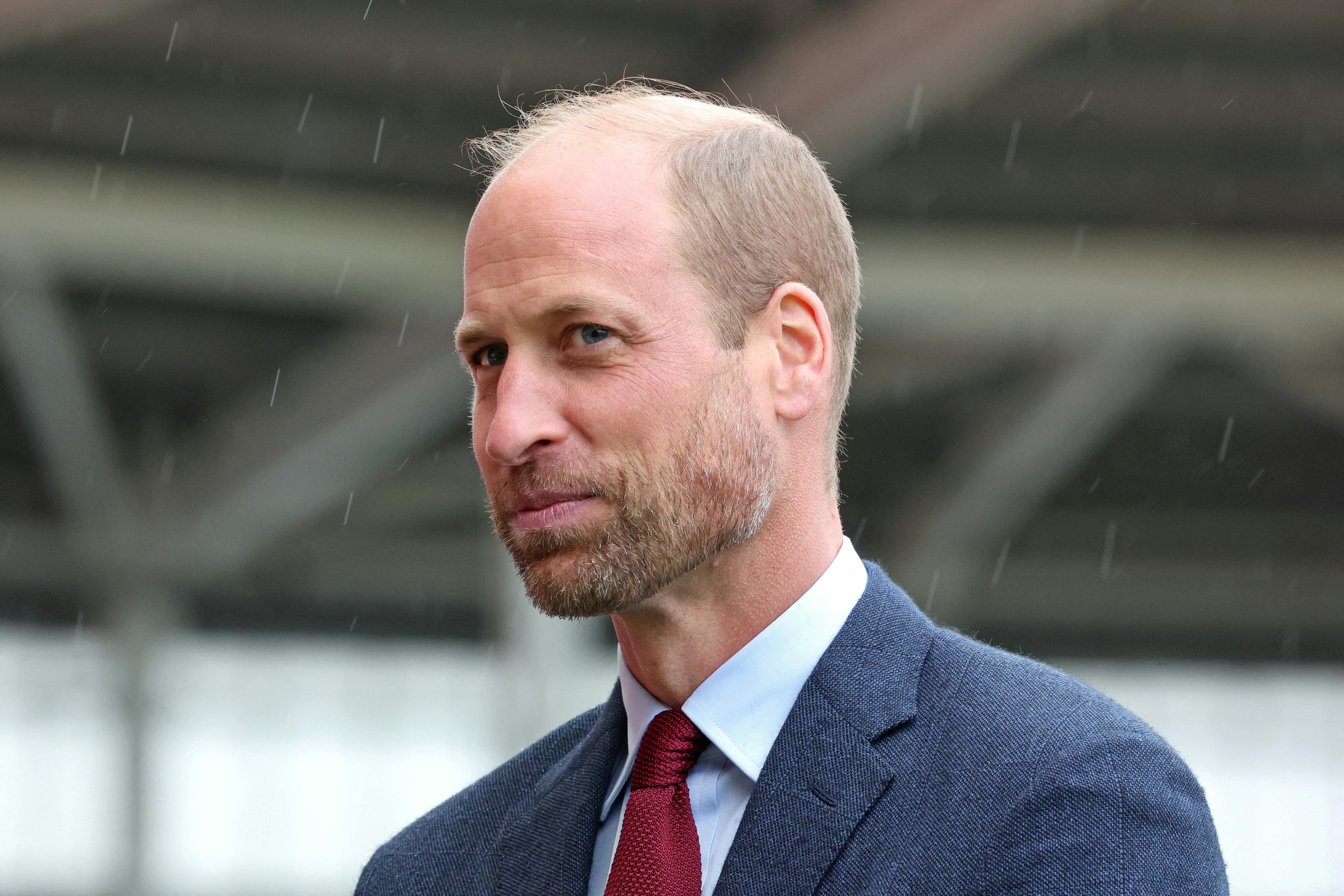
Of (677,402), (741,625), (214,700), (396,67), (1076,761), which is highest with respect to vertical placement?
(396,67)

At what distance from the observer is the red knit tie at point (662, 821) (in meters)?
2.01

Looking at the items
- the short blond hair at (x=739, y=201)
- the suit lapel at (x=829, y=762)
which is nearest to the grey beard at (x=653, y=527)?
the short blond hair at (x=739, y=201)

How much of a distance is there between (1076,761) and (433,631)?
74.2 ft

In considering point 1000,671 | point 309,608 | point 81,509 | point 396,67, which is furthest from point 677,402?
point 309,608

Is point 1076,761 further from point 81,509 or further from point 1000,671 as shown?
point 81,509

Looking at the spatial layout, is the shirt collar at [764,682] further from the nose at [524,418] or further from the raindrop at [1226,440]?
the raindrop at [1226,440]

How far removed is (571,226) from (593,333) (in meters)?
0.15

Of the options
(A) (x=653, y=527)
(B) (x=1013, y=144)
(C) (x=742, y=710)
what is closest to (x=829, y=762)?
(C) (x=742, y=710)

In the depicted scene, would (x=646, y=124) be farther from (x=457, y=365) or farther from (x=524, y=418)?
(x=457, y=365)

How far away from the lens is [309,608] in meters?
22.5

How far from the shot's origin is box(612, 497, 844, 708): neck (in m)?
2.15

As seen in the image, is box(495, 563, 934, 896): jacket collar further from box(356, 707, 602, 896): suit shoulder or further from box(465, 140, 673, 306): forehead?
box(465, 140, 673, 306): forehead

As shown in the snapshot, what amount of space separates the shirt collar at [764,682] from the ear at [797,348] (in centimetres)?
26

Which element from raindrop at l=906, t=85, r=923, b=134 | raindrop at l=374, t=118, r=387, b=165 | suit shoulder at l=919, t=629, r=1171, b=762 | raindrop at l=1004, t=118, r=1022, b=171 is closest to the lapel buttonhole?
suit shoulder at l=919, t=629, r=1171, b=762
